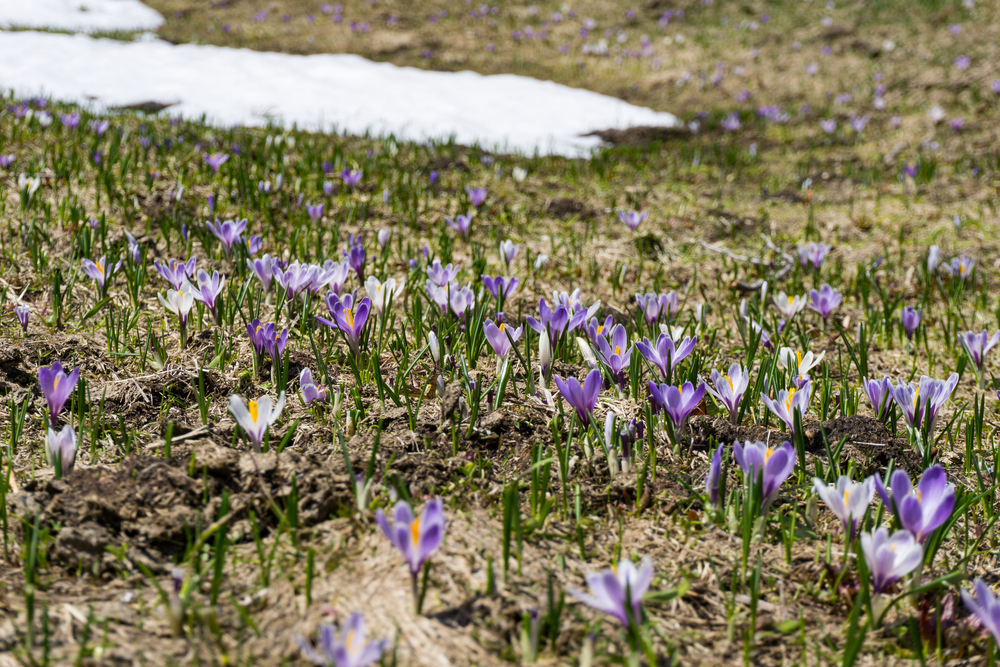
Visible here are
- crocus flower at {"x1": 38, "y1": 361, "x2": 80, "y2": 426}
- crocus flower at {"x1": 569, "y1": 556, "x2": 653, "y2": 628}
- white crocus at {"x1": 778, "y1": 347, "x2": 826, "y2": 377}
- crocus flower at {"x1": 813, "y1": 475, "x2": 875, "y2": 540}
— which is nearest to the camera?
crocus flower at {"x1": 569, "y1": 556, "x2": 653, "y2": 628}

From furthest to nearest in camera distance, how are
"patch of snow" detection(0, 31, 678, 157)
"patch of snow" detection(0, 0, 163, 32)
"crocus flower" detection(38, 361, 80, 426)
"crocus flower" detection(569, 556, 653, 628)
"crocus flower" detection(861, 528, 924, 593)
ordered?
"patch of snow" detection(0, 0, 163, 32)
"patch of snow" detection(0, 31, 678, 157)
"crocus flower" detection(38, 361, 80, 426)
"crocus flower" detection(861, 528, 924, 593)
"crocus flower" detection(569, 556, 653, 628)

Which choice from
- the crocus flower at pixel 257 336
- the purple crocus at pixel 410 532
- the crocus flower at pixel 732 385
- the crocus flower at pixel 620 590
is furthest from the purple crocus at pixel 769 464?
the crocus flower at pixel 257 336

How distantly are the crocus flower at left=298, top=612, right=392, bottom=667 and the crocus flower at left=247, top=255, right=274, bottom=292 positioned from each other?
79.9 inches

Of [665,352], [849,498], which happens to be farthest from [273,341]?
[849,498]

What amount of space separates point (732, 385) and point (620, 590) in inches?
40.3

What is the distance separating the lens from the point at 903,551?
4.46ft

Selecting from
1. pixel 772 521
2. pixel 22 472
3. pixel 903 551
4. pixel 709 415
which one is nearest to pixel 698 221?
pixel 709 415

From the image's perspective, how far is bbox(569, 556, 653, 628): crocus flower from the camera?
1204 millimetres

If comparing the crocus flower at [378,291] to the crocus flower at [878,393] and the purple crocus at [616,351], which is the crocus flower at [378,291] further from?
the crocus flower at [878,393]

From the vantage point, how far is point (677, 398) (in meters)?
1.92

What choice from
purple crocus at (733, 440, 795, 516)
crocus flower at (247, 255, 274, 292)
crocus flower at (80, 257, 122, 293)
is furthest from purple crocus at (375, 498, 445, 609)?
crocus flower at (80, 257, 122, 293)

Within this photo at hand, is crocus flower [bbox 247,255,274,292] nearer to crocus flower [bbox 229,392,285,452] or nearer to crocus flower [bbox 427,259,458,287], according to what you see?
crocus flower [bbox 427,259,458,287]

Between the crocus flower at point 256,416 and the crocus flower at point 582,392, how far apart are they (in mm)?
792

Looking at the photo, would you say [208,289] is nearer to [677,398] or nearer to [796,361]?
[677,398]
